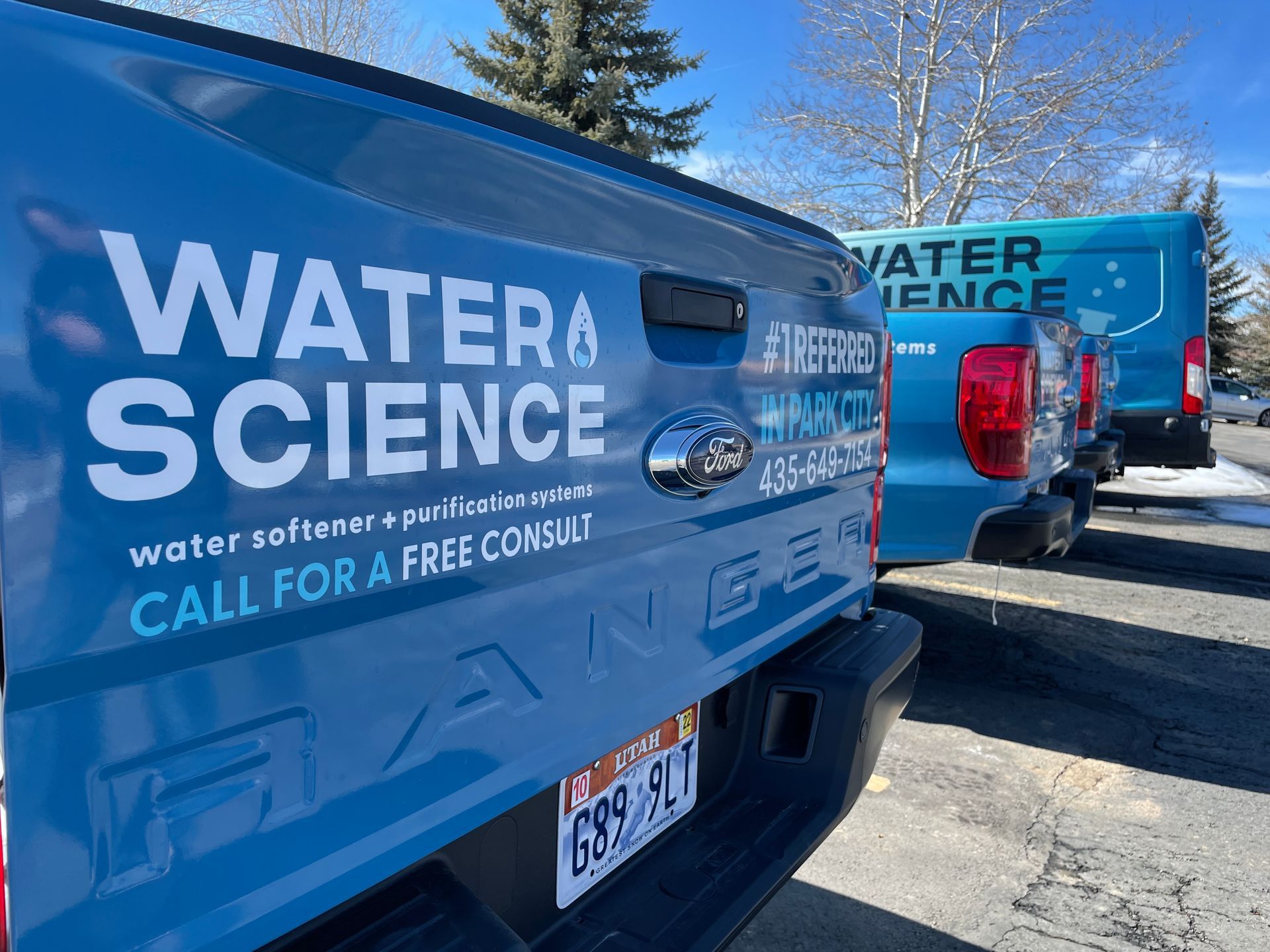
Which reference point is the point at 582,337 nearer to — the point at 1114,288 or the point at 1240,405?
the point at 1114,288

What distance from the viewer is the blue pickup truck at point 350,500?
0.87 metres

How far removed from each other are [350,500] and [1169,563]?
797cm

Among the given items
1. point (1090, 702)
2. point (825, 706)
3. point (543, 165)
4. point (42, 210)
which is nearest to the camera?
point (42, 210)

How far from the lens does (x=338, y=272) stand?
1083 millimetres

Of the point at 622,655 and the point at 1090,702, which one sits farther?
the point at 1090,702

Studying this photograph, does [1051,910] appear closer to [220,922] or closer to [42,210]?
[220,922]

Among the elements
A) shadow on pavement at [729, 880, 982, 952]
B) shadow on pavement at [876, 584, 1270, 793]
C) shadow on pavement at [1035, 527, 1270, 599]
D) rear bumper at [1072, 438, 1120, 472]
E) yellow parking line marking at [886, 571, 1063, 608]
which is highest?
rear bumper at [1072, 438, 1120, 472]

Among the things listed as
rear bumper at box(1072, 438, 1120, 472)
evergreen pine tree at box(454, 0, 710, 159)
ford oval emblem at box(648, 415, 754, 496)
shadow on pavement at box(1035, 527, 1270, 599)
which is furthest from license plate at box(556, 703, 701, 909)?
evergreen pine tree at box(454, 0, 710, 159)

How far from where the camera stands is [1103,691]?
468cm

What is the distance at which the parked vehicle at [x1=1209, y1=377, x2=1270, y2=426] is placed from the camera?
86.2 ft

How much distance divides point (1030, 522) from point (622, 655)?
3.18 meters

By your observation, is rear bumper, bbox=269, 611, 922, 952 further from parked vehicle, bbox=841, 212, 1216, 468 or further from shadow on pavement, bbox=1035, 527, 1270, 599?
parked vehicle, bbox=841, 212, 1216, 468

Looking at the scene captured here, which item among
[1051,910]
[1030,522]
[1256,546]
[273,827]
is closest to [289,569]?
[273,827]

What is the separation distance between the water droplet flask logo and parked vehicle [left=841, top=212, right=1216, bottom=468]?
7.61 m
